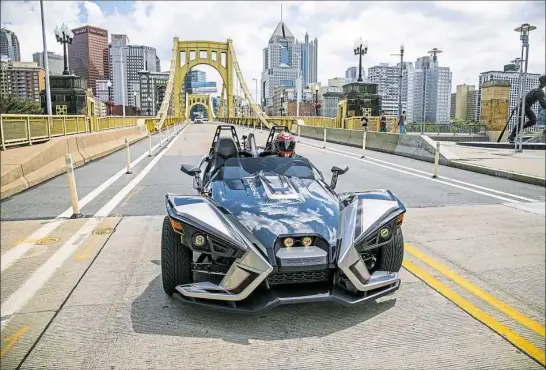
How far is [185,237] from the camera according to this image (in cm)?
364

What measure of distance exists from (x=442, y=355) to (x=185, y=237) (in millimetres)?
1982

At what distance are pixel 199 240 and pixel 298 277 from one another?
2.63 ft

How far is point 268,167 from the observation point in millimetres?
5266

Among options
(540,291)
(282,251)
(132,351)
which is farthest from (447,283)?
(132,351)

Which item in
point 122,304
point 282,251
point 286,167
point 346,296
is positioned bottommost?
point 122,304

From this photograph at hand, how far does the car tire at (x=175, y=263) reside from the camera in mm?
3807

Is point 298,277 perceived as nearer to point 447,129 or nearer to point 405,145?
point 405,145

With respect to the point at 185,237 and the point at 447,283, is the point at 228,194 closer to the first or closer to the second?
the point at 185,237

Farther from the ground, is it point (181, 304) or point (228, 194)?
point (228, 194)

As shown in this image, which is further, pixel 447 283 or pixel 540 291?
pixel 447 283

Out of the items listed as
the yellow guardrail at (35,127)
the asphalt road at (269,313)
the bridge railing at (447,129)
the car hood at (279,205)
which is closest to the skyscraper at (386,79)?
the bridge railing at (447,129)

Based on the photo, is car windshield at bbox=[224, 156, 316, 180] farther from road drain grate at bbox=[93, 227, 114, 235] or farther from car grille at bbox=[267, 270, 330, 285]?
road drain grate at bbox=[93, 227, 114, 235]

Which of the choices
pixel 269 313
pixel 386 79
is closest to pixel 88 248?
pixel 269 313

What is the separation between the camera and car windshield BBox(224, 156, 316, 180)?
201 inches
